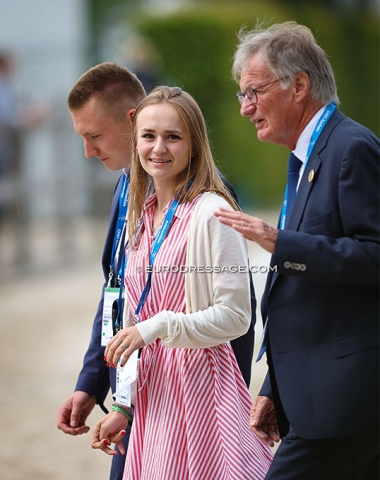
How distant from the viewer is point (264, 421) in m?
3.30

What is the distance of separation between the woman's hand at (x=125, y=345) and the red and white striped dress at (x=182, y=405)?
202mm

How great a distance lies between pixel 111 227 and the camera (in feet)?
12.2

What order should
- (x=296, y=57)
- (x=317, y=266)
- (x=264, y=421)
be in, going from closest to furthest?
(x=317, y=266) → (x=296, y=57) → (x=264, y=421)

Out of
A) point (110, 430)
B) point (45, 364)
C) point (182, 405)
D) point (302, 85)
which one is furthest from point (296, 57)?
point (45, 364)

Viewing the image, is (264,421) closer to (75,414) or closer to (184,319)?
(184,319)

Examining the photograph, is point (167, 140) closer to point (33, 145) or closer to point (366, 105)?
point (33, 145)

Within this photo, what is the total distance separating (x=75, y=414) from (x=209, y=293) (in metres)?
0.85

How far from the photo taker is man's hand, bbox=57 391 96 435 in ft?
12.0

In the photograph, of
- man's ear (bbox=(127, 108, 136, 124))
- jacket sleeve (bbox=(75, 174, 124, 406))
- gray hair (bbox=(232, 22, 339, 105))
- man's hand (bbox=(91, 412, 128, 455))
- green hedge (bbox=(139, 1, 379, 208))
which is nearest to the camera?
gray hair (bbox=(232, 22, 339, 105))

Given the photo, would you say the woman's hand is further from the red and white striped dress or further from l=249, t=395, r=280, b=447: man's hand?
l=249, t=395, r=280, b=447: man's hand

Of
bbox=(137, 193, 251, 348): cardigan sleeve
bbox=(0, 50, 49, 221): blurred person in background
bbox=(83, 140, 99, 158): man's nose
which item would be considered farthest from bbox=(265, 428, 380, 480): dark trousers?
bbox=(0, 50, 49, 221): blurred person in background

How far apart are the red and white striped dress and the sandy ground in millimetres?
2186

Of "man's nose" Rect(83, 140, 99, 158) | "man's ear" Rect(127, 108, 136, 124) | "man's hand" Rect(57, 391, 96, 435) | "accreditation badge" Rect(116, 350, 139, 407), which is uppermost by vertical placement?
"man's ear" Rect(127, 108, 136, 124)

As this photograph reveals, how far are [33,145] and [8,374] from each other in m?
10.2
